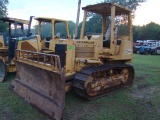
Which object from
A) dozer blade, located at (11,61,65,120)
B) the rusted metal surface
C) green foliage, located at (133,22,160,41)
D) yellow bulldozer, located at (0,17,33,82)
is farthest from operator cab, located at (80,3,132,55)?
green foliage, located at (133,22,160,41)

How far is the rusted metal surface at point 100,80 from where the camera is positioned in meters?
5.03

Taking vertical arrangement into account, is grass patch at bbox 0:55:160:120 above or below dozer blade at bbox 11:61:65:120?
below

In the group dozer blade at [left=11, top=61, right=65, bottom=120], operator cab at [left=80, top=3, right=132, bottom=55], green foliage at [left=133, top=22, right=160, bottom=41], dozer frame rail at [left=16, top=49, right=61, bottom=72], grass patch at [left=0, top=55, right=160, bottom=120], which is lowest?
grass patch at [left=0, top=55, right=160, bottom=120]

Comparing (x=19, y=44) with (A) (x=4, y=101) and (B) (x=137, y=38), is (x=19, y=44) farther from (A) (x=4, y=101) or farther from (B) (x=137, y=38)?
(B) (x=137, y=38)

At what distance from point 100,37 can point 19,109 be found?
3.13 m

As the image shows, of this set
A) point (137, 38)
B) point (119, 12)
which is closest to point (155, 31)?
point (137, 38)

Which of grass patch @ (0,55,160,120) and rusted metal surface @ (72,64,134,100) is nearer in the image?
grass patch @ (0,55,160,120)

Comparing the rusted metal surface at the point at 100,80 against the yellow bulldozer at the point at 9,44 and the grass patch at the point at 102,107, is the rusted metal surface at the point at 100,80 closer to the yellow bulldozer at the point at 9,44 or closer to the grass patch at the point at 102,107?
the grass patch at the point at 102,107

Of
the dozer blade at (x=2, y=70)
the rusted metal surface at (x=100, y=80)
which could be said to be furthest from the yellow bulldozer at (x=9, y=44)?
the rusted metal surface at (x=100, y=80)

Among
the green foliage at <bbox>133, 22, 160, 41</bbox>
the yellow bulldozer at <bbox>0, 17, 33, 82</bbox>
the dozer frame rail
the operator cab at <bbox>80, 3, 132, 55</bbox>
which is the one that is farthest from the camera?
the green foliage at <bbox>133, 22, 160, 41</bbox>

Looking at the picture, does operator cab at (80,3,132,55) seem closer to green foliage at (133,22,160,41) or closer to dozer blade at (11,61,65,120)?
dozer blade at (11,61,65,120)

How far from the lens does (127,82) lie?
681 cm

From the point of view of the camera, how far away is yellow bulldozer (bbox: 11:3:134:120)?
449 cm

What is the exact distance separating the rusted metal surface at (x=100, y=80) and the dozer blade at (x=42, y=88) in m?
0.74
